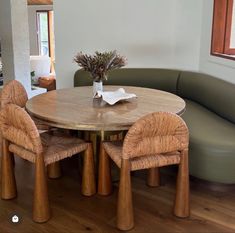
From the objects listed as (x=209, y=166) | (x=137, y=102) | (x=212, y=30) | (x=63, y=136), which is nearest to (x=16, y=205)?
(x=63, y=136)

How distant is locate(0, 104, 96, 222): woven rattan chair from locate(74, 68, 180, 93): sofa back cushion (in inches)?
53.2

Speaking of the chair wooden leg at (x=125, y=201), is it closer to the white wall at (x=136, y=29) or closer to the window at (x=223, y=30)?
the window at (x=223, y=30)

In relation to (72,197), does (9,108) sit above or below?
above

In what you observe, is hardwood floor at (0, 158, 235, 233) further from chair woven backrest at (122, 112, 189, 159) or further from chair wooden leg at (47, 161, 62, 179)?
chair woven backrest at (122, 112, 189, 159)

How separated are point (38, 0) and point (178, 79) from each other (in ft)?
23.9

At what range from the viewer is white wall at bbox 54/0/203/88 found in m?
3.98

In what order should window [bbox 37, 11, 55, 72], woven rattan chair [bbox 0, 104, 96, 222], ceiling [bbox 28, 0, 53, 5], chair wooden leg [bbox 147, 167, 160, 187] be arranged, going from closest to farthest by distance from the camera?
woven rattan chair [bbox 0, 104, 96, 222], chair wooden leg [bbox 147, 167, 160, 187], ceiling [bbox 28, 0, 53, 5], window [bbox 37, 11, 55, 72]

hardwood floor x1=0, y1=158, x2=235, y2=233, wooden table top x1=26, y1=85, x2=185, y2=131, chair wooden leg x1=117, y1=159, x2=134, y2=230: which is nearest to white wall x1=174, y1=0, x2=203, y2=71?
wooden table top x1=26, y1=85, x2=185, y2=131

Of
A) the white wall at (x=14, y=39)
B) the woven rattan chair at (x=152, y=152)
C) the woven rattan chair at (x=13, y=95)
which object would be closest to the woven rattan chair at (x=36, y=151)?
the woven rattan chair at (x=152, y=152)

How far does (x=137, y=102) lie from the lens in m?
2.82

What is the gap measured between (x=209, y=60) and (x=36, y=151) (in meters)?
2.29

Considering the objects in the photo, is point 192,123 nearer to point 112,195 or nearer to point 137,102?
point 137,102

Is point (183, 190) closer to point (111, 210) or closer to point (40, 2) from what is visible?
point (111, 210)

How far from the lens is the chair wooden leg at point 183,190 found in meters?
Result: 2.34
